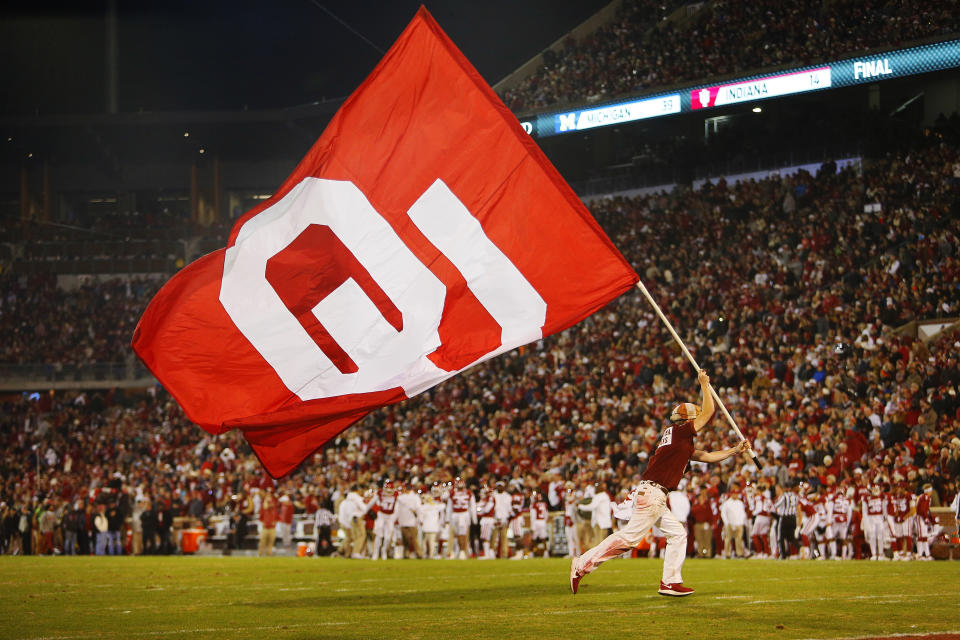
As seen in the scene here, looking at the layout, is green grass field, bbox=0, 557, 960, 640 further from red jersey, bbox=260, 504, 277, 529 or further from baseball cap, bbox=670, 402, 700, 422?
red jersey, bbox=260, 504, 277, 529

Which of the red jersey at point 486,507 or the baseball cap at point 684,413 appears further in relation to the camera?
the red jersey at point 486,507

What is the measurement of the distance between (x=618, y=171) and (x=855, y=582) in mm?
30805

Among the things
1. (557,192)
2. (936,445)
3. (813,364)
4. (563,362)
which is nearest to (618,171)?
(563,362)

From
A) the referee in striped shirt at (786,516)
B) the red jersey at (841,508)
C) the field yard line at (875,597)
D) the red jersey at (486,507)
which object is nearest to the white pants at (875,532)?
the red jersey at (841,508)

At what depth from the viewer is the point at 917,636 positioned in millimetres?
8219

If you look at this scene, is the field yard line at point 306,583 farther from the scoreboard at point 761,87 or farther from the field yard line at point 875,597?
the scoreboard at point 761,87

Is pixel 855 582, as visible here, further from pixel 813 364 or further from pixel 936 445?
pixel 813 364

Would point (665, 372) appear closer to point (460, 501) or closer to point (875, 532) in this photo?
point (460, 501)

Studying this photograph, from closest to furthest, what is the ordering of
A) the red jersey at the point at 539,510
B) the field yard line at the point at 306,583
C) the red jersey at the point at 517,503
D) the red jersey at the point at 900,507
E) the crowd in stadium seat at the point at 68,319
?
the field yard line at the point at 306,583, the red jersey at the point at 900,507, the red jersey at the point at 539,510, the red jersey at the point at 517,503, the crowd in stadium seat at the point at 68,319

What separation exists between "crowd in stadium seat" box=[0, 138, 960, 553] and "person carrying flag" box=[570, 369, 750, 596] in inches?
456

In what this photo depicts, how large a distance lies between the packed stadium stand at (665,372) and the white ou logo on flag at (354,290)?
1400 cm

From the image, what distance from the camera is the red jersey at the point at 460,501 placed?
26141mm

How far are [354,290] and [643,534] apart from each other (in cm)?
351

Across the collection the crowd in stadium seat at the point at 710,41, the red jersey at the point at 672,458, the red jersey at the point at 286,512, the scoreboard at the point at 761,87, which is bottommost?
the red jersey at the point at 286,512
